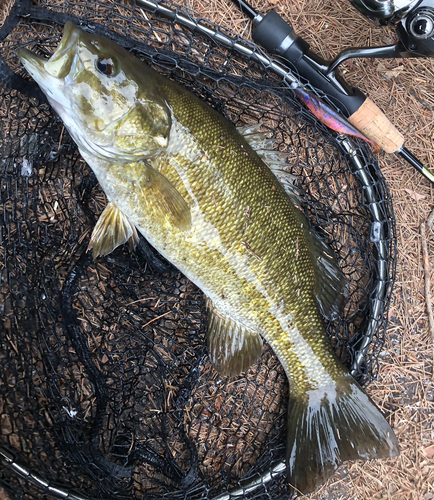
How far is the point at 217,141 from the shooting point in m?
1.77

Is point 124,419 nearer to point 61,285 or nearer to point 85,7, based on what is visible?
point 61,285

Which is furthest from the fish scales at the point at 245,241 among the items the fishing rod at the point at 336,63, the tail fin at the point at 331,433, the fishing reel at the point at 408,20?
the fishing reel at the point at 408,20

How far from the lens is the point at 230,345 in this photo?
2076mm

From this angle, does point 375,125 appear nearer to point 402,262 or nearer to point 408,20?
point 408,20

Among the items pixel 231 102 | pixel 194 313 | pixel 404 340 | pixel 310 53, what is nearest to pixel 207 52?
pixel 231 102

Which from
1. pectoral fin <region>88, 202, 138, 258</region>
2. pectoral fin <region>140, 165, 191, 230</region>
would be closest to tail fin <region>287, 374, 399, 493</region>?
pectoral fin <region>140, 165, 191, 230</region>

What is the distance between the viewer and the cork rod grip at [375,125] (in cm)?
207

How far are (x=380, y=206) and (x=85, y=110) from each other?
5.37 feet

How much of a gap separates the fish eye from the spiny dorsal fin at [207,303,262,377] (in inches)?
48.6

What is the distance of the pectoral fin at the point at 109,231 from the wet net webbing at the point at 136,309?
7.9 inches

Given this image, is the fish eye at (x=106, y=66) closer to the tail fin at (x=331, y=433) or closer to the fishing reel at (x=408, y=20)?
the fishing reel at (x=408, y=20)

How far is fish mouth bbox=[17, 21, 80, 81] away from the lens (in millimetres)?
1551

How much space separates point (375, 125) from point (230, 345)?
4.79 feet

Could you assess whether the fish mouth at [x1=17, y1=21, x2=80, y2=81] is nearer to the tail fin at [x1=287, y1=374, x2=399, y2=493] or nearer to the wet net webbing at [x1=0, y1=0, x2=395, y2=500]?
the wet net webbing at [x1=0, y1=0, x2=395, y2=500]
